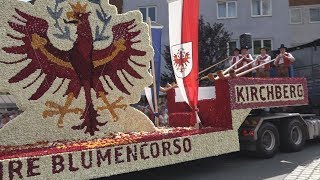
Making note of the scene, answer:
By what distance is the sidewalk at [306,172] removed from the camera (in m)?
7.64

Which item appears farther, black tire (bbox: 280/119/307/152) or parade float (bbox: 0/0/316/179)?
black tire (bbox: 280/119/307/152)

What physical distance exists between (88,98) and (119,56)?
1061 mm

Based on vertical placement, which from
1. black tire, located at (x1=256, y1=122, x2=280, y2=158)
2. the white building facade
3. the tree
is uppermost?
the white building facade

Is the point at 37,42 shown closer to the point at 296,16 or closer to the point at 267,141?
the point at 267,141

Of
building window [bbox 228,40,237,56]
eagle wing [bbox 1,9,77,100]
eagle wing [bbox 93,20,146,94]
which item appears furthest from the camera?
building window [bbox 228,40,237,56]

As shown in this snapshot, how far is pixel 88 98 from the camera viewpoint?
803cm

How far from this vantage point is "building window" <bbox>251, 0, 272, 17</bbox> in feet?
98.7

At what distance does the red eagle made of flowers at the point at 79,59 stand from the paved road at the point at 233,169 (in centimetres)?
153

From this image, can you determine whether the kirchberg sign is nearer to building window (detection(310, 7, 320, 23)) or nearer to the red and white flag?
the red and white flag

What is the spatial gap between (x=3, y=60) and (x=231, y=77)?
14.4 feet

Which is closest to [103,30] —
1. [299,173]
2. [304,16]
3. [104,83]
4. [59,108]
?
[104,83]

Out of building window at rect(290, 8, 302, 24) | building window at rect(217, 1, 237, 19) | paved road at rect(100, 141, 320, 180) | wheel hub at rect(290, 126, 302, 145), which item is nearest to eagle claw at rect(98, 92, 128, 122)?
paved road at rect(100, 141, 320, 180)

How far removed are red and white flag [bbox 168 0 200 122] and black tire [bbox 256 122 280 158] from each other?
1.99m

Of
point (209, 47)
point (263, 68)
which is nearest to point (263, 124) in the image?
point (263, 68)
